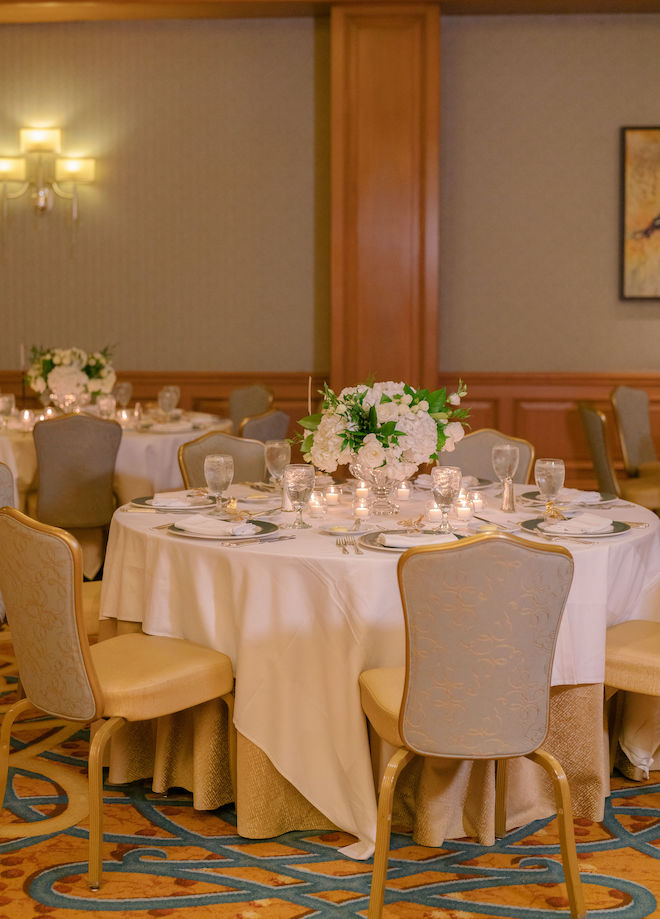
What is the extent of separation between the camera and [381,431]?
3.10 metres

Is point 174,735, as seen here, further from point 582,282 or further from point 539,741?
point 582,282

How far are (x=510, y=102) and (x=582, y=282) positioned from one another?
1.27 metres

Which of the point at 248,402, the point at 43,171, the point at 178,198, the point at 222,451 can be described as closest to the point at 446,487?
the point at 222,451

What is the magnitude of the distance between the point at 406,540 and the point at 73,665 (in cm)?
89

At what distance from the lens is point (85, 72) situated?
7.15 metres

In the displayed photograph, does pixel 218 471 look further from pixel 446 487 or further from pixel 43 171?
pixel 43 171

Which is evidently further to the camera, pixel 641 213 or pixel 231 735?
pixel 641 213

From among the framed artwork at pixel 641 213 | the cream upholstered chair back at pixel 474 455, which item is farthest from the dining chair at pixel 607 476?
the framed artwork at pixel 641 213

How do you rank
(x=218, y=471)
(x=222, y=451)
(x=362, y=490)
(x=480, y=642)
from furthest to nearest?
1. (x=222, y=451)
2. (x=362, y=490)
3. (x=218, y=471)
4. (x=480, y=642)

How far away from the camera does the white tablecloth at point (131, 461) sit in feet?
17.4

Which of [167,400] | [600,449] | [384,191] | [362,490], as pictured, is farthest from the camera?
[384,191]

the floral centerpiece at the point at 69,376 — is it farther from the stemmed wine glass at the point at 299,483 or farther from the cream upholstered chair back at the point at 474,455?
the stemmed wine glass at the point at 299,483

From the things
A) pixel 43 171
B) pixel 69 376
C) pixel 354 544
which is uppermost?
pixel 43 171

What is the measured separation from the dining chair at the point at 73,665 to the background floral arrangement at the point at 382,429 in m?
0.72
